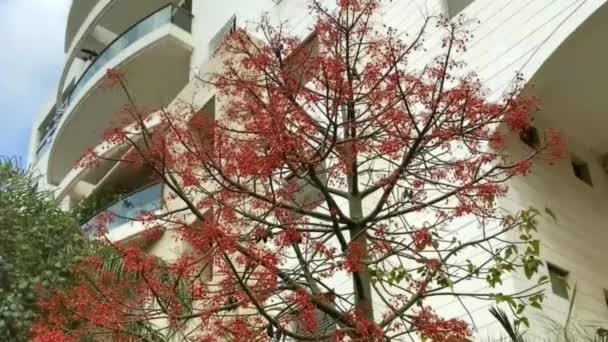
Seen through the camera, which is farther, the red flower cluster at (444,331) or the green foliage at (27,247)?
the green foliage at (27,247)

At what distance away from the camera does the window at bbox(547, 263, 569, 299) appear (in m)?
8.31

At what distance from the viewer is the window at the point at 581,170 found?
32.6 feet

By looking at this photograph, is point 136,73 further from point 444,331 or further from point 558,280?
point 444,331

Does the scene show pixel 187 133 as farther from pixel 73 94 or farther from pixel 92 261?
pixel 73 94

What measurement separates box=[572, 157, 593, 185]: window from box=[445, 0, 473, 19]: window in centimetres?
231

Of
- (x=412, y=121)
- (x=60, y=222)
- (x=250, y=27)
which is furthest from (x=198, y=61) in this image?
(x=412, y=121)

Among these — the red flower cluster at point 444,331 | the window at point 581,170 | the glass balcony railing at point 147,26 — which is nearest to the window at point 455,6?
the window at point 581,170

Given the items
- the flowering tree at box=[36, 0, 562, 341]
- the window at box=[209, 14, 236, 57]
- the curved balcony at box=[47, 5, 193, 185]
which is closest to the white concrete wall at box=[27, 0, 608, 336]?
the flowering tree at box=[36, 0, 562, 341]

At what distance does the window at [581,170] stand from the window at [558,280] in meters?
1.74

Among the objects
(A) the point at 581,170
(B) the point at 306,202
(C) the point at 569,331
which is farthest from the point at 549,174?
(B) the point at 306,202

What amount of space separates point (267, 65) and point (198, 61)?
35.7 ft

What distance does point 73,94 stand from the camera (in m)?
19.8

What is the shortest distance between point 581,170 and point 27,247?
728 centimetres

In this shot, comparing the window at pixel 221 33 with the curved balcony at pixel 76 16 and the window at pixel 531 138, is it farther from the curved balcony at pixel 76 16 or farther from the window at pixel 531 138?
the window at pixel 531 138
